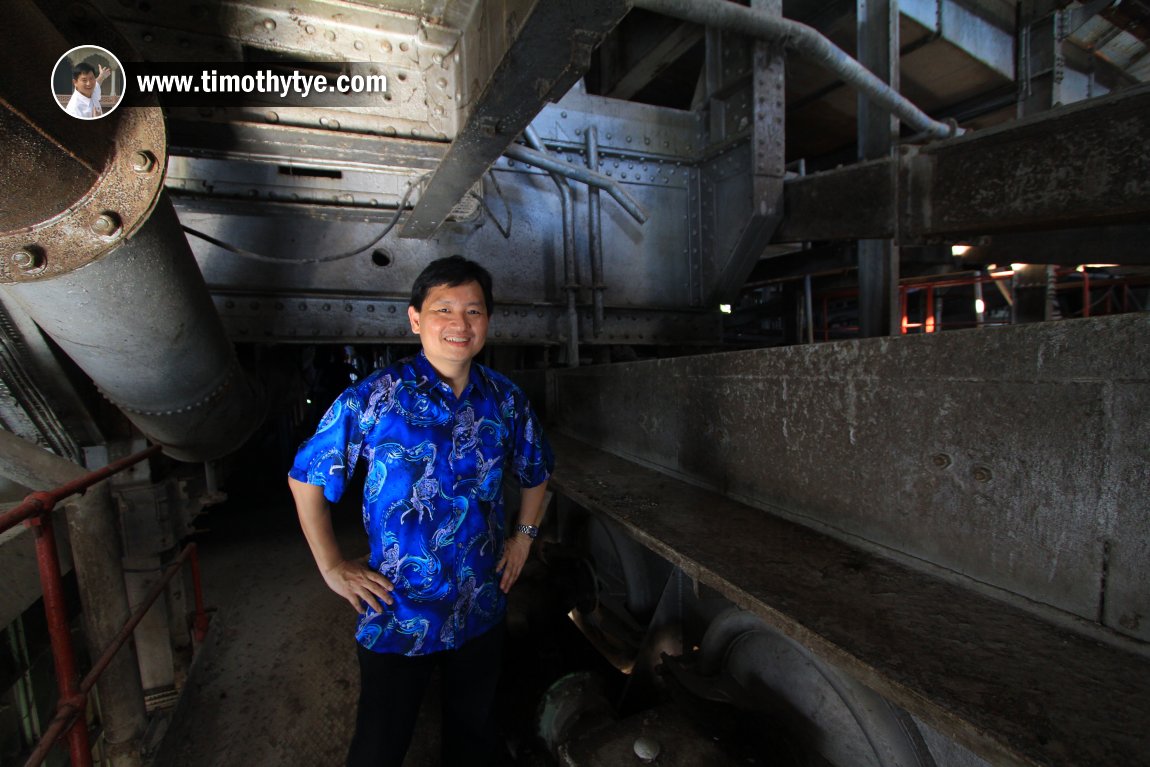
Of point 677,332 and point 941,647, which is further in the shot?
point 677,332

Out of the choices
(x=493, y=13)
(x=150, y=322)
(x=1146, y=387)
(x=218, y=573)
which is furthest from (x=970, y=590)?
(x=218, y=573)

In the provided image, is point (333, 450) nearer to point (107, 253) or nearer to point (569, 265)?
point (107, 253)

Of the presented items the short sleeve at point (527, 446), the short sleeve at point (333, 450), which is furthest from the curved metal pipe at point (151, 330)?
the short sleeve at point (527, 446)

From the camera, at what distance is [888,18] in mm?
3967

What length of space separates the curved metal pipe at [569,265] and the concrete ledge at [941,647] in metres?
2.89

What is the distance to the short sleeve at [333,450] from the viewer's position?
1.56 meters

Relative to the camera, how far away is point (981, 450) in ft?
3.83

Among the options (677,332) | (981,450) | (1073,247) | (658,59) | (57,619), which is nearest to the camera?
(981,450)

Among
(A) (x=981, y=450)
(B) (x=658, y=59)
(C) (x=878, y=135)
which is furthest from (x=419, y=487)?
(B) (x=658, y=59)

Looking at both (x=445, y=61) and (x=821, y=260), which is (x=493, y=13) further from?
(x=821, y=260)

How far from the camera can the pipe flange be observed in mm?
1300

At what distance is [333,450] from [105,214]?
2.91ft

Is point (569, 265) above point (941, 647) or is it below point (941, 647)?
above

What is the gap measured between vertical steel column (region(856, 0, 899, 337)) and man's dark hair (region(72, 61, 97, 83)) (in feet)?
14.9
